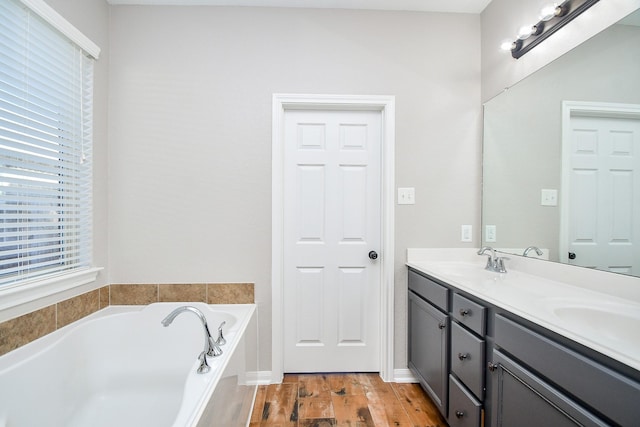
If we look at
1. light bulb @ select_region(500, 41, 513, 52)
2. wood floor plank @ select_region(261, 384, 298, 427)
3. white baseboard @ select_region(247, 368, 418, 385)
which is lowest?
wood floor plank @ select_region(261, 384, 298, 427)

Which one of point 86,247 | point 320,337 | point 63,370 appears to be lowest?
point 320,337

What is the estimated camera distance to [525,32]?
5.19 feet

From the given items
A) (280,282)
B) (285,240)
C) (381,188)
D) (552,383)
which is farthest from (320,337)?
(552,383)

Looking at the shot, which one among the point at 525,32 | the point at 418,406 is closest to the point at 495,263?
the point at 418,406

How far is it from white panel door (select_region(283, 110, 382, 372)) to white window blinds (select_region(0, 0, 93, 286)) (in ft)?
4.20

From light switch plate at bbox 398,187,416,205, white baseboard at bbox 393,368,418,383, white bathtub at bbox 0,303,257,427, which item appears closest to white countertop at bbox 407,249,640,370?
light switch plate at bbox 398,187,416,205

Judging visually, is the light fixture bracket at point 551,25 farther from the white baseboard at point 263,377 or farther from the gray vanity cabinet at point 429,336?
the white baseboard at point 263,377

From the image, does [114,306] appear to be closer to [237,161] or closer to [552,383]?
[237,161]

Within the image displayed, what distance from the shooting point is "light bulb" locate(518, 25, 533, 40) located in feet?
5.13

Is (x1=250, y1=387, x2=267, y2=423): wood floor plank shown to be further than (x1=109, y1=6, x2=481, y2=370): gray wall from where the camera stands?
No

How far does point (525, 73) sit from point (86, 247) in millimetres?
2968

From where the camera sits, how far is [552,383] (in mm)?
885

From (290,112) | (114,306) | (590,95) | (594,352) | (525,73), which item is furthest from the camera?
(290,112)

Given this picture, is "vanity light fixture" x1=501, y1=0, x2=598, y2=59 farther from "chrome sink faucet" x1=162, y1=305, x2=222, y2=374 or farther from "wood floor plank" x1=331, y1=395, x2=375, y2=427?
"wood floor plank" x1=331, y1=395, x2=375, y2=427
